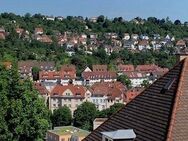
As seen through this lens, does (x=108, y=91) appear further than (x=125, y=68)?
No

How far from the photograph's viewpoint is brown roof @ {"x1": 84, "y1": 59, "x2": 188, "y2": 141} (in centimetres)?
748

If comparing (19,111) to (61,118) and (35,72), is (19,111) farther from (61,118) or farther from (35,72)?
(35,72)

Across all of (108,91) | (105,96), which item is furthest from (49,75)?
(105,96)

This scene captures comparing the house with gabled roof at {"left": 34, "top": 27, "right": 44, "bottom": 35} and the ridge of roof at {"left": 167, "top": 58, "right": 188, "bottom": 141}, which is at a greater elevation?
Answer: the house with gabled roof at {"left": 34, "top": 27, "right": 44, "bottom": 35}

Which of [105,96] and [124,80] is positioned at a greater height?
[124,80]

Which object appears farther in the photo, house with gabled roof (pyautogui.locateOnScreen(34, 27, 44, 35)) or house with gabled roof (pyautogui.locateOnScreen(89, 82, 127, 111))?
house with gabled roof (pyautogui.locateOnScreen(34, 27, 44, 35))

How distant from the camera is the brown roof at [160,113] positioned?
24.5ft

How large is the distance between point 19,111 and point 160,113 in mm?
10102

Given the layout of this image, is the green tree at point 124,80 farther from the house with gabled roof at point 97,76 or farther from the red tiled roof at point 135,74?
the red tiled roof at point 135,74

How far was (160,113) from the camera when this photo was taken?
26.6 feet

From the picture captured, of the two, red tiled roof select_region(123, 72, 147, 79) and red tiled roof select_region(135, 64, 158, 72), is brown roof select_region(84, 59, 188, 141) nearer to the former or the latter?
red tiled roof select_region(123, 72, 147, 79)

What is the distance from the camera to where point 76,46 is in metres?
152

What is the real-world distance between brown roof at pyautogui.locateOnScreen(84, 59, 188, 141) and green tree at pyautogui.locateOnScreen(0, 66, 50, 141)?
321 inches

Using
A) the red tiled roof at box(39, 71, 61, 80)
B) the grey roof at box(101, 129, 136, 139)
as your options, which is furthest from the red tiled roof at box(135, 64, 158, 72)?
the grey roof at box(101, 129, 136, 139)
